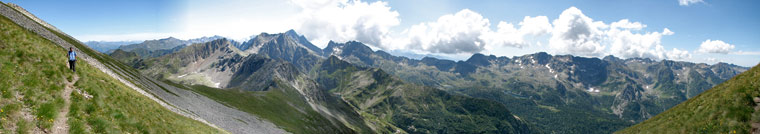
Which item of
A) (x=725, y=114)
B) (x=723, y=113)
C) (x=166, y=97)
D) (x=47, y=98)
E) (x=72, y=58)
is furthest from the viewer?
(x=166, y=97)

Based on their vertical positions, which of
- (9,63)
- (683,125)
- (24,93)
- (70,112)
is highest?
(9,63)

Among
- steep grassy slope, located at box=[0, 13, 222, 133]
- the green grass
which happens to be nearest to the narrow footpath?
steep grassy slope, located at box=[0, 13, 222, 133]

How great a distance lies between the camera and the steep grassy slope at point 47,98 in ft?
55.6

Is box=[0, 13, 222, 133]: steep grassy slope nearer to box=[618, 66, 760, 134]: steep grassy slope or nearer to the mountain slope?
the mountain slope

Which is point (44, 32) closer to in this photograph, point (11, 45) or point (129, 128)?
point (11, 45)

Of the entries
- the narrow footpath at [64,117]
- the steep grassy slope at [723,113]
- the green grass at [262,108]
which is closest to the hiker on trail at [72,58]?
the narrow footpath at [64,117]

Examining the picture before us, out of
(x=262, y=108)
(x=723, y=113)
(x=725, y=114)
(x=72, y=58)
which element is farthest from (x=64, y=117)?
(x=262, y=108)

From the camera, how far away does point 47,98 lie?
19359 mm

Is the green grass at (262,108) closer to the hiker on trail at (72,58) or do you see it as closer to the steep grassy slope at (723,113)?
the hiker on trail at (72,58)

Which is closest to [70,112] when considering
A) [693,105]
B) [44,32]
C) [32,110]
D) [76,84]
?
[32,110]

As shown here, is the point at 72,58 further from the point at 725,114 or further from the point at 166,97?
the point at 725,114

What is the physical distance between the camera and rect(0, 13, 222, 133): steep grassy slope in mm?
16942

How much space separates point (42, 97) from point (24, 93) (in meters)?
0.83

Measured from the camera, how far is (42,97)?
19.1m
